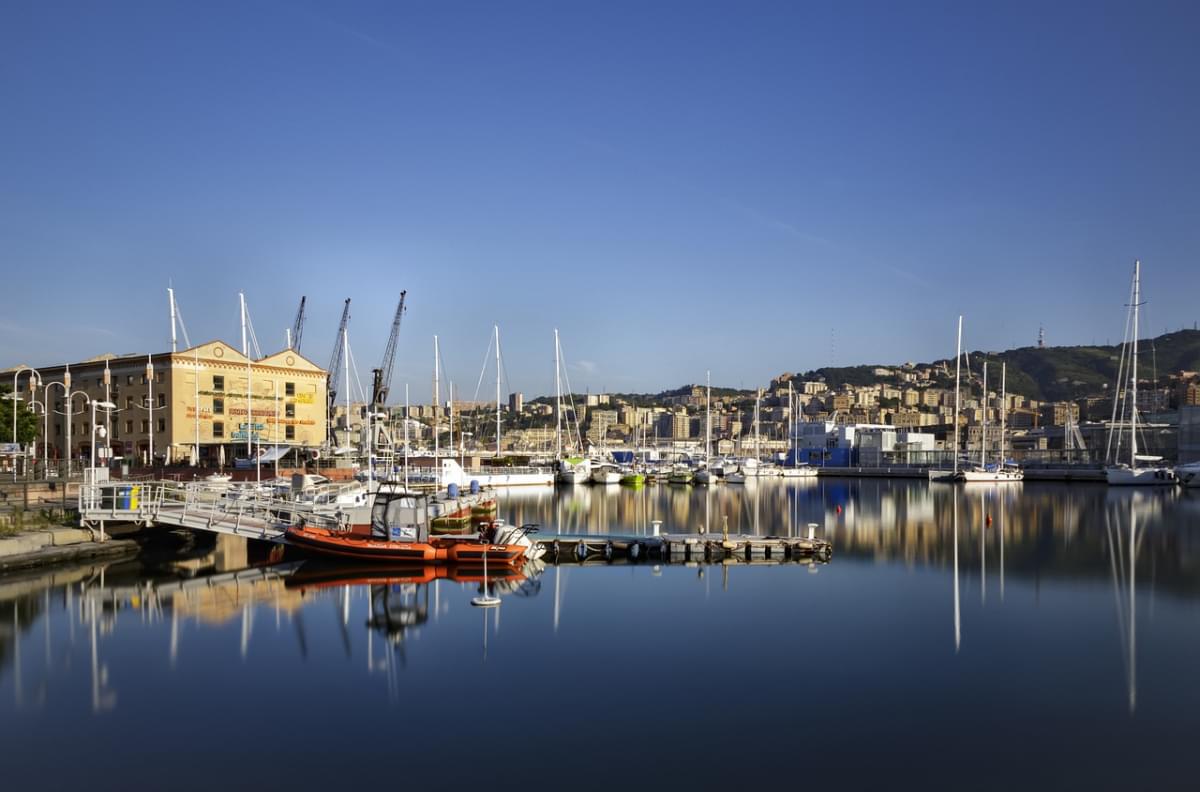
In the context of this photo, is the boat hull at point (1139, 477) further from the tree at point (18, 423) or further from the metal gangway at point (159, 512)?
the tree at point (18, 423)

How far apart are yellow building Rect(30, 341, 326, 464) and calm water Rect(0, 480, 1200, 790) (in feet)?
98.8

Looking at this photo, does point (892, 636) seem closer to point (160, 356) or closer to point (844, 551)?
point (844, 551)

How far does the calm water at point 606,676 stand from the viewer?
556 inches

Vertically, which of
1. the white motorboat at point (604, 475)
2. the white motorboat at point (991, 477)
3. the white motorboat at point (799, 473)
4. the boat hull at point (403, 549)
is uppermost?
the boat hull at point (403, 549)

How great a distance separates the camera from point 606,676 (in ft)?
62.3

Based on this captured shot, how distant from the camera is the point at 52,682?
59.3ft

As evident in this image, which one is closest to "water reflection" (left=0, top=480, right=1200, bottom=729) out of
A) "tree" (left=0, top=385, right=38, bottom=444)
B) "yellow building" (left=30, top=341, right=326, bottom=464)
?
"tree" (left=0, top=385, right=38, bottom=444)

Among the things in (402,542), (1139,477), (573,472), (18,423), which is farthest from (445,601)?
(1139,477)

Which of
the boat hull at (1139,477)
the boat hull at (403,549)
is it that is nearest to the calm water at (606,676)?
the boat hull at (403,549)

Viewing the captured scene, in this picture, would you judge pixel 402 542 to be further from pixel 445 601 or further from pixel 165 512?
pixel 165 512

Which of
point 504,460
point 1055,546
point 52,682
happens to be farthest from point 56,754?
point 504,460

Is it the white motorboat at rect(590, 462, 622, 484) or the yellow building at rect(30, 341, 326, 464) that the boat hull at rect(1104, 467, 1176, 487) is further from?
the yellow building at rect(30, 341, 326, 464)

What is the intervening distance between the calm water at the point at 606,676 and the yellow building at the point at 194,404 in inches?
1186

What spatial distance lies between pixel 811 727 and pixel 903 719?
6.06 feet
